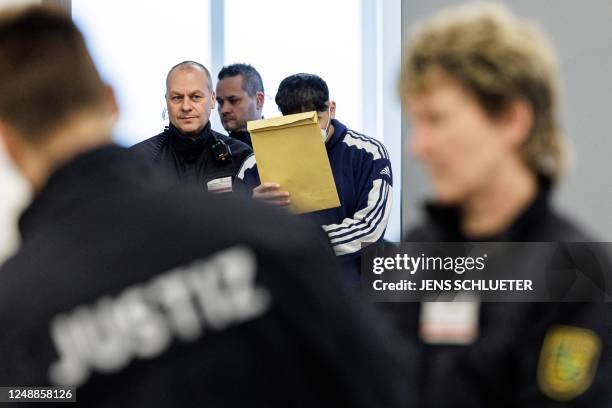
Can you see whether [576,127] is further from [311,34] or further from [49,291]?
[49,291]

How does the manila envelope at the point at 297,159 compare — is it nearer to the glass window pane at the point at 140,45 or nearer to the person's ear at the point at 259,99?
the person's ear at the point at 259,99

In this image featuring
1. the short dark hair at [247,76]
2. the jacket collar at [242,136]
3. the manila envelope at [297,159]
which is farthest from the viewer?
the short dark hair at [247,76]

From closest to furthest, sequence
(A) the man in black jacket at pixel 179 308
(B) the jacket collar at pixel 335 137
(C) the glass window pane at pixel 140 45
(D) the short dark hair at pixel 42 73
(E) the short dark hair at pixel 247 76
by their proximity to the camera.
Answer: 1. (A) the man in black jacket at pixel 179 308
2. (D) the short dark hair at pixel 42 73
3. (B) the jacket collar at pixel 335 137
4. (E) the short dark hair at pixel 247 76
5. (C) the glass window pane at pixel 140 45

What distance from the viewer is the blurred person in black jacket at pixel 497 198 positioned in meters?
1.15

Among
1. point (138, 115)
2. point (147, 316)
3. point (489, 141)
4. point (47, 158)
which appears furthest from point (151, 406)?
point (138, 115)

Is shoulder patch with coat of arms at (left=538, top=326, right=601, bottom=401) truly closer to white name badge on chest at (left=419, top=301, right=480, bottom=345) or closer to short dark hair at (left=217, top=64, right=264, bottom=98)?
white name badge on chest at (left=419, top=301, right=480, bottom=345)

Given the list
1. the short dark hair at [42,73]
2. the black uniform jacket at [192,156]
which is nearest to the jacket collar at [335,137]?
the black uniform jacket at [192,156]

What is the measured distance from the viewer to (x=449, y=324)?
1245mm

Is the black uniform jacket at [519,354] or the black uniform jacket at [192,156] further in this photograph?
the black uniform jacket at [192,156]

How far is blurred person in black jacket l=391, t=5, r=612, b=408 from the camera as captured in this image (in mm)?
1147

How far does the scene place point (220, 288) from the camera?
63 centimetres

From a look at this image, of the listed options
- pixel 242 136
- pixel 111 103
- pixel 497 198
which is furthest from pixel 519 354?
pixel 242 136

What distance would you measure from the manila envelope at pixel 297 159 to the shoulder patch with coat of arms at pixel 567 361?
88cm

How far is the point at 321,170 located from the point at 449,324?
76 cm
